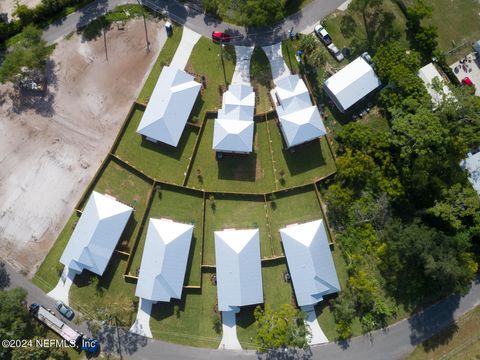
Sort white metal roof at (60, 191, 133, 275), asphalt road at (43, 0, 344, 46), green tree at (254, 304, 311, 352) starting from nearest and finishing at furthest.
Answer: green tree at (254, 304, 311, 352) < white metal roof at (60, 191, 133, 275) < asphalt road at (43, 0, 344, 46)

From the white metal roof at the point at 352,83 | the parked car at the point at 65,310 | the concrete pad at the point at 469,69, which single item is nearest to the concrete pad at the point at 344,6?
the white metal roof at the point at 352,83

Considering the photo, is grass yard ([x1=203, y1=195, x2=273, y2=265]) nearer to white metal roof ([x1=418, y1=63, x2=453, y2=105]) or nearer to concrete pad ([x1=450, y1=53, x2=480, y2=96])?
white metal roof ([x1=418, y1=63, x2=453, y2=105])

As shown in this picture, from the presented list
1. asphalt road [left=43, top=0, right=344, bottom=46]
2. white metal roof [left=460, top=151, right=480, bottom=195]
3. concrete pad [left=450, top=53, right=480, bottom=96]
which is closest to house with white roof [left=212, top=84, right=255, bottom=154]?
asphalt road [left=43, top=0, right=344, bottom=46]

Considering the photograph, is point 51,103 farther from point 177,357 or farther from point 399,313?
point 399,313

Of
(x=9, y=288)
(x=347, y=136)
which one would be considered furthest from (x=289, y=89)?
(x=9, y=288)

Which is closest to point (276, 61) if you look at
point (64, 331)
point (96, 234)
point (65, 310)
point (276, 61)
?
point (276, 61)

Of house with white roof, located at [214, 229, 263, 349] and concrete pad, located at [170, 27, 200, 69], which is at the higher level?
concrete pad, located at [170, 27, 200, 69]

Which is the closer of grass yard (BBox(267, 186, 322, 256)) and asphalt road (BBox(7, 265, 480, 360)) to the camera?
asphalt road (BBox(7, 265, 480, 360))
